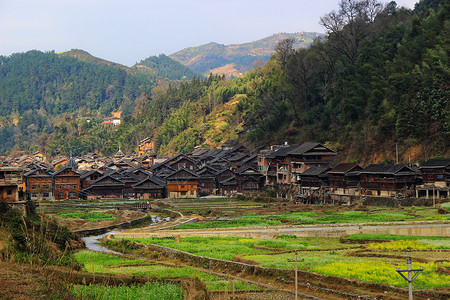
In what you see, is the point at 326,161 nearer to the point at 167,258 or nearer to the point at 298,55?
the point at 298,55

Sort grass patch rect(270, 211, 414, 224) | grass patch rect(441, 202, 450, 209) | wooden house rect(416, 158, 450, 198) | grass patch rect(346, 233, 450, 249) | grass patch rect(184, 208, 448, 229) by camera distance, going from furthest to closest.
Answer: wooden house rect(416, 158, 450, 198) < grass patch rect(441, 202, 450, 209) < grass patch rect(270, 211, 414, 224) < grass patch rect(184, 208, 448, 229) < grass patch rect(346, 233, 450, 249)

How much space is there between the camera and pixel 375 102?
71.6 m

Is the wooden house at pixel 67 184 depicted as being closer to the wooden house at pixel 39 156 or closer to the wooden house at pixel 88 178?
the wooden house at pixel 88 178

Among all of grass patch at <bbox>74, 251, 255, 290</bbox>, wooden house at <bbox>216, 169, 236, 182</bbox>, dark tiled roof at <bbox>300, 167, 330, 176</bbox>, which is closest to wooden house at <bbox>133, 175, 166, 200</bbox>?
wooden house at <bbox>216, 169, 236, 182</bbox>

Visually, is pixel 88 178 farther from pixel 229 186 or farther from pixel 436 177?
pixel 436 177

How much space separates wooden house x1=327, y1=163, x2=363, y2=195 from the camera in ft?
207

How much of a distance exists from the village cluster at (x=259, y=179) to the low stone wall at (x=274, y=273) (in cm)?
3155

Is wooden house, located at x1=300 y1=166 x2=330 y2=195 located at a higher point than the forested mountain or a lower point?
lower

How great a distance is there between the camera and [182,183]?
276 ft

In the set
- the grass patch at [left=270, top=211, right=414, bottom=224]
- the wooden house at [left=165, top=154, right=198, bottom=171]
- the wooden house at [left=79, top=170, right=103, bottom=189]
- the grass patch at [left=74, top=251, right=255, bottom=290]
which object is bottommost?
the grass patch at [left=74, top=251, right=255, bottom=290]

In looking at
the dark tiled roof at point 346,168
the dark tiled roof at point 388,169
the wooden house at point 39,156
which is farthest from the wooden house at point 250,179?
the wooden house at point 39,156

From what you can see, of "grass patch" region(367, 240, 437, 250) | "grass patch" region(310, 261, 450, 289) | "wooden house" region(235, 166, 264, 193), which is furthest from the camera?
"wooden house" region(235, 166, 264, 193)

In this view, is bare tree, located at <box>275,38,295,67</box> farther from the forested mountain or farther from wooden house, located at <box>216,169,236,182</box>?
wooden house, located at <box>216,169,236,182</box>

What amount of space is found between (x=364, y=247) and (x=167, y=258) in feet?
43.5
